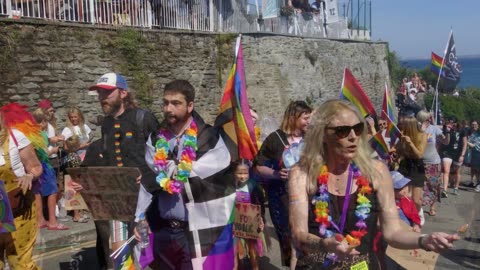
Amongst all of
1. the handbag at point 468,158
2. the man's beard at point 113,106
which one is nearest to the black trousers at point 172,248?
the man's beard at point 113,106

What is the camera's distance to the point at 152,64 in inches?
555

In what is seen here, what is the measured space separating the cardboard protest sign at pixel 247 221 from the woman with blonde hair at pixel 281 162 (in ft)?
0.65

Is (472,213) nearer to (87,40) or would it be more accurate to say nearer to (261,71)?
(87,40)

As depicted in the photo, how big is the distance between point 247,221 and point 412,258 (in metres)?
1.64

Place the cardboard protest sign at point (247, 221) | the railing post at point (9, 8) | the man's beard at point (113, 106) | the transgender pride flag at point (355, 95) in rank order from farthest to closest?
the railing post at point (9, 8) < the cardboard protest sign at point (247, 221) < the transgender pride flag at point (355, 95) < the man's beard at point (113, 106)

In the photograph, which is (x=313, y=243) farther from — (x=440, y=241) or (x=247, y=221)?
(x=247, y=221)

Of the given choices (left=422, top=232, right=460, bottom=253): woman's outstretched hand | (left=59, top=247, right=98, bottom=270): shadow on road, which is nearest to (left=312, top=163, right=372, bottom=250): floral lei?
(left=422, top=232, right=460, bottom=253): woman's outstretched hand

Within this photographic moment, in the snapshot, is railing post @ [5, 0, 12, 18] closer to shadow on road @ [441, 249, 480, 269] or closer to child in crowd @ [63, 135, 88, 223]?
child in crowd @ [63, 135, 88, 223]

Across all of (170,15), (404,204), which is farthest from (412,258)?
(170,15)

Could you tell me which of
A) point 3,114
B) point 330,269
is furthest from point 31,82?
point 330,269

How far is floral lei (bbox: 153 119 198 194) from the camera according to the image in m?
4.27

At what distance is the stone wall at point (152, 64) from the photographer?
1087 cm

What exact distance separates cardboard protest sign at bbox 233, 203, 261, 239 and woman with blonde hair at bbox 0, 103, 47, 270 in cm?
192

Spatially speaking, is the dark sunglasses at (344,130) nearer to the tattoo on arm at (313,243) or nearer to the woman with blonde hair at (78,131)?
the tattoo on arm at (313,243)
